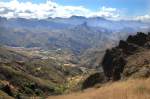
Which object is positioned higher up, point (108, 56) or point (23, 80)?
point (108, 56)

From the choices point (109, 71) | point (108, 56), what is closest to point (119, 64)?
point (109, 71)

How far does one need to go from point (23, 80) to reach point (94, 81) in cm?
8857

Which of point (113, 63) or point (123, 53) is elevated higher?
point (123, 53)

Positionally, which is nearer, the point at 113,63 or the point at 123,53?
the point at 113,63

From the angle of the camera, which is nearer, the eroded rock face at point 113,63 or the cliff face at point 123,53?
the eroded rock face at point 113,63

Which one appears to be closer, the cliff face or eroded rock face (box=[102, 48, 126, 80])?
eroded rock face (box=[102, 48, 126, 80])

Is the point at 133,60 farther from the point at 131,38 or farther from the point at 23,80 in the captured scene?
the point at 23,80

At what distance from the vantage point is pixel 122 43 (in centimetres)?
12794

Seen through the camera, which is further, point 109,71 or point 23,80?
point 23,80

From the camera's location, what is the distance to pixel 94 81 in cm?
11806

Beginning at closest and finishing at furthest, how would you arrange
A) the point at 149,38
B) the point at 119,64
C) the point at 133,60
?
the point at 133,60
the point at 119,64
the point at 149,38

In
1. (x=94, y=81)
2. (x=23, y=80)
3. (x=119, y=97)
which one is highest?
(x=119, y=97)

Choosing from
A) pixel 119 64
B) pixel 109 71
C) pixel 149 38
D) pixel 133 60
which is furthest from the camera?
pixel 149 38

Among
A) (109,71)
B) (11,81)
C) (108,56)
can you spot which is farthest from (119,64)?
(11,81)
